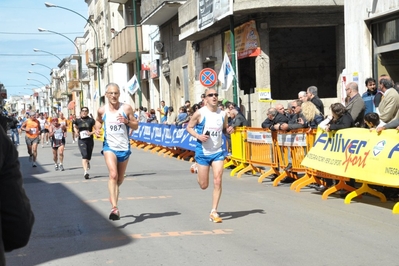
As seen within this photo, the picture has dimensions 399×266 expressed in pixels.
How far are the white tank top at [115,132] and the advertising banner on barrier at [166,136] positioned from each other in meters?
8.29

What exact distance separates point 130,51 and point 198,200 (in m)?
31.3

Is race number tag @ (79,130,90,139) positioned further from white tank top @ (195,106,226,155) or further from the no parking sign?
white tank top @ (195,106,226,155)

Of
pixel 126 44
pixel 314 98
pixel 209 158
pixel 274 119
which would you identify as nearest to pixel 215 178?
pixel 209 158

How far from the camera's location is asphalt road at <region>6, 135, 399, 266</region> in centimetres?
720

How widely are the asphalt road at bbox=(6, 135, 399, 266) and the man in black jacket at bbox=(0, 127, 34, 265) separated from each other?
4.27 m

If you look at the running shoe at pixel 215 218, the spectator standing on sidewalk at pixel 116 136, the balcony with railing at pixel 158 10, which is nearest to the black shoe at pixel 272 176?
the running shoe at pixel 215 218

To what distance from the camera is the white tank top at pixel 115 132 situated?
976cm

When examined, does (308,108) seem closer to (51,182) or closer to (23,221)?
(51,182)

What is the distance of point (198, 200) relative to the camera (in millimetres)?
11945

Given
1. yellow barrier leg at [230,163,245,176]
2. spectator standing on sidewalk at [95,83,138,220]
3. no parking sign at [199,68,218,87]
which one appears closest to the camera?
spectator standing on sidewalk at [95,83,138,220]

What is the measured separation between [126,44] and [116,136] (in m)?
33.7

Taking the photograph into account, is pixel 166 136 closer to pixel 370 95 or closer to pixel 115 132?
pixel 370 95

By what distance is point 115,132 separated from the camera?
32.1 feet

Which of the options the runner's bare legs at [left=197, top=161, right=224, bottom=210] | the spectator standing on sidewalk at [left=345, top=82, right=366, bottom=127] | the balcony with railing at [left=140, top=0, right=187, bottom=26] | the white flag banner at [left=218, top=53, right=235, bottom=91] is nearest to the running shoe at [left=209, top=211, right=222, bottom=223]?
the runner's bare legs at [left=197, top=161, right=224, bottom=210]
